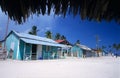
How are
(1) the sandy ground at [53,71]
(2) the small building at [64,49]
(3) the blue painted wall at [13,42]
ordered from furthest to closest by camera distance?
(2) the small building at [64,49], (3) the blue painted wall at [13,42], (1) the sandy ground at [53,71]

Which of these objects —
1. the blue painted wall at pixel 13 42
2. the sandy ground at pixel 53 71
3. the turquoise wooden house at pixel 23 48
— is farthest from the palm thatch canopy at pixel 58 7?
the blue painted wall at pixel 13 42

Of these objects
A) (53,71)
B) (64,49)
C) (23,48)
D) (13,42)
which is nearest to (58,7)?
(53,71)

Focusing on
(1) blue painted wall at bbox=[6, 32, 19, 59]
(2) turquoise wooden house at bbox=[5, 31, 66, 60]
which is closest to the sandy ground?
(2) turquoise wooden house at bbox=[5, 31, 66, 60]

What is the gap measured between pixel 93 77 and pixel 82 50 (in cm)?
4266

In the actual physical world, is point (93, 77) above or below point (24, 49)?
below

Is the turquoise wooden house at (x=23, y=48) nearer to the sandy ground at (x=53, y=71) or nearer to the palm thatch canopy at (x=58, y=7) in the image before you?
the sandy ground at (x=53, y=71)

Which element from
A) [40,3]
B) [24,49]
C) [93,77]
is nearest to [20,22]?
[40,3]

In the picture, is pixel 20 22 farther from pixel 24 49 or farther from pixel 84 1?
pixel 24 49

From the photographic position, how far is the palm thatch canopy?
2266mm

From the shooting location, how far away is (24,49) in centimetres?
2069

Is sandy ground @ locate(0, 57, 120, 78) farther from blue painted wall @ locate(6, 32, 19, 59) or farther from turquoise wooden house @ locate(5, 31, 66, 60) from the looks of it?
blue painted wall @ locate(6, 32, 19, 59)

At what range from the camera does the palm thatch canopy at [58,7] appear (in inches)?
89.2

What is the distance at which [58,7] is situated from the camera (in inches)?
92.7

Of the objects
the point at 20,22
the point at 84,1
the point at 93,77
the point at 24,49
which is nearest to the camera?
the point at 84,1
